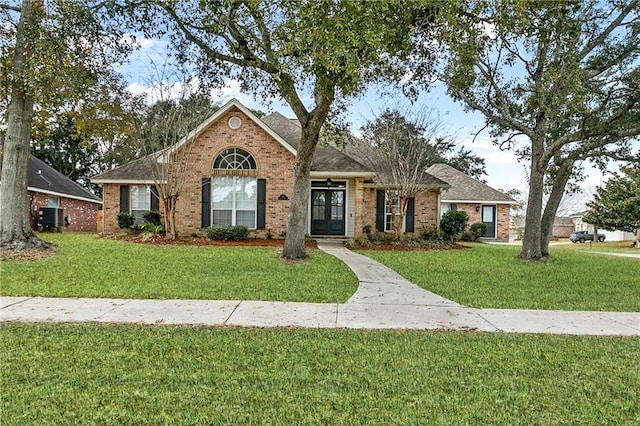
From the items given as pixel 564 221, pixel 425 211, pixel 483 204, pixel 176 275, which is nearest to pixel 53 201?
pixel 176 275

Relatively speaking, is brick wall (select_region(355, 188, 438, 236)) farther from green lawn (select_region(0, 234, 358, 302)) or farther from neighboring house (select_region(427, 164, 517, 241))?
green lawn (select_region(0, 234, 358, 302))

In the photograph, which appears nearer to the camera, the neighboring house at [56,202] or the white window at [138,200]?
the white window at [138,200]

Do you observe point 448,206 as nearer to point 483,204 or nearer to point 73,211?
point 483,204

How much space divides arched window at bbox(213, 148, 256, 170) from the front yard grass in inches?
484

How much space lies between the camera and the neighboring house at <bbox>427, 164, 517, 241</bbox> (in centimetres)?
2623

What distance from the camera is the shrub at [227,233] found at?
53.0ft

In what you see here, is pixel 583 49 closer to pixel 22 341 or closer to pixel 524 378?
pixel 524 378

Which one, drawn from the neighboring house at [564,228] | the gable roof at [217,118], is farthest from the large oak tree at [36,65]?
the neighboring house at [564,228]

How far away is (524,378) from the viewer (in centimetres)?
392

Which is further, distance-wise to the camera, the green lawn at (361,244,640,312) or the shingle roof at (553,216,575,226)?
the shingle roof at (553,216,575,226)

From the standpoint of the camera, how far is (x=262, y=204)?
677 inches

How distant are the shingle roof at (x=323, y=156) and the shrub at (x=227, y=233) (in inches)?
154

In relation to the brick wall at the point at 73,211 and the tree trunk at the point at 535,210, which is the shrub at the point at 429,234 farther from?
the brick wall at the point at 73,211

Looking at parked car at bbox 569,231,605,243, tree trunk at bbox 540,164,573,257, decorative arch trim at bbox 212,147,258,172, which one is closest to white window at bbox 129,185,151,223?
decorative arch trim at bbox 212,147,258,172
